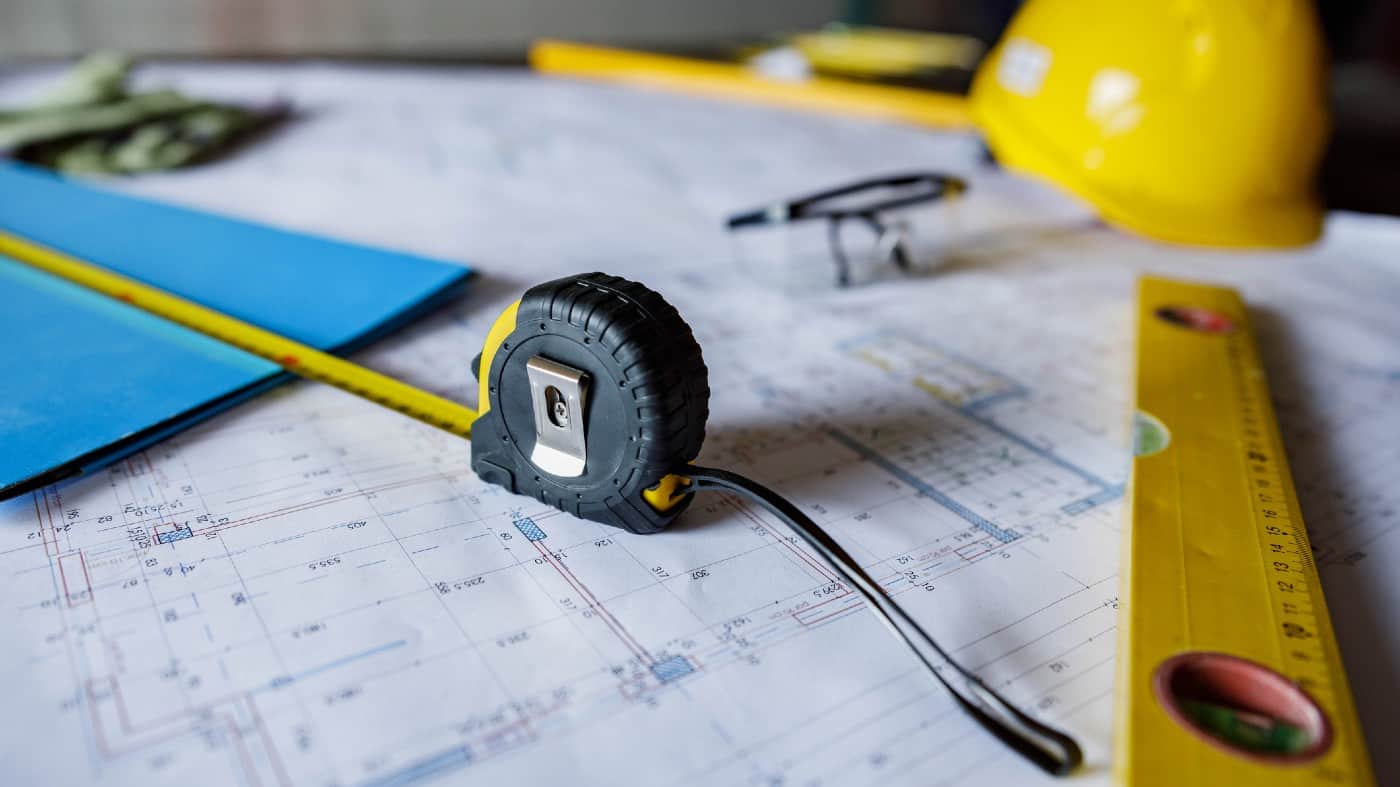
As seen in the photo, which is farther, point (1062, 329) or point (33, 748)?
point (1062, 329)

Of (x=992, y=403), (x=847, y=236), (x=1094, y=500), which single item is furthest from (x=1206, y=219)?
(x=1094, y=500)

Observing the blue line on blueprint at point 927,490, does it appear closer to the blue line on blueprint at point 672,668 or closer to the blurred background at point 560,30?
the blue line on blueprint at point 672,668

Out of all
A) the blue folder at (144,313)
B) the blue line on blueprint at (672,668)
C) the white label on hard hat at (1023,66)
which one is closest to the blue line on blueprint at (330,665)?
the blue line on blueprint at (672,668)

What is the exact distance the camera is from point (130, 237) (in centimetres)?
109

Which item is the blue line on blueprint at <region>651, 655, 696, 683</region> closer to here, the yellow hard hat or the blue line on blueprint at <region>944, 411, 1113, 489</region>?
the blue line on blueprint at <region>944, 411, 1113, 489</region>

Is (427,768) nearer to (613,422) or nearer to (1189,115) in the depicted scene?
(613,422)

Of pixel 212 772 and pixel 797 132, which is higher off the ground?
pixel 797 132

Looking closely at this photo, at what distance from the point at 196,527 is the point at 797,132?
1.41 m

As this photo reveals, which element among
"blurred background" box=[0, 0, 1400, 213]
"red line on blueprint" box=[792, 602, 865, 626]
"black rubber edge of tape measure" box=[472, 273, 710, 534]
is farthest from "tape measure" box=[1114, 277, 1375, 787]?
"blurred background" box=[0, 0, 1400, 213]

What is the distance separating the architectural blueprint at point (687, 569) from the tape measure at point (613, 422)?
0.02m

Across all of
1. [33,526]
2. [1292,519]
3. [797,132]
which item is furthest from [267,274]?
[797,132]

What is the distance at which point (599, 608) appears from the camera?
1.78 feet

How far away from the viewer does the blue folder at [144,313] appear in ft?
2.25

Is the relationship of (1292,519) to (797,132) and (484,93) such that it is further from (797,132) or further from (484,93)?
(484,93)
